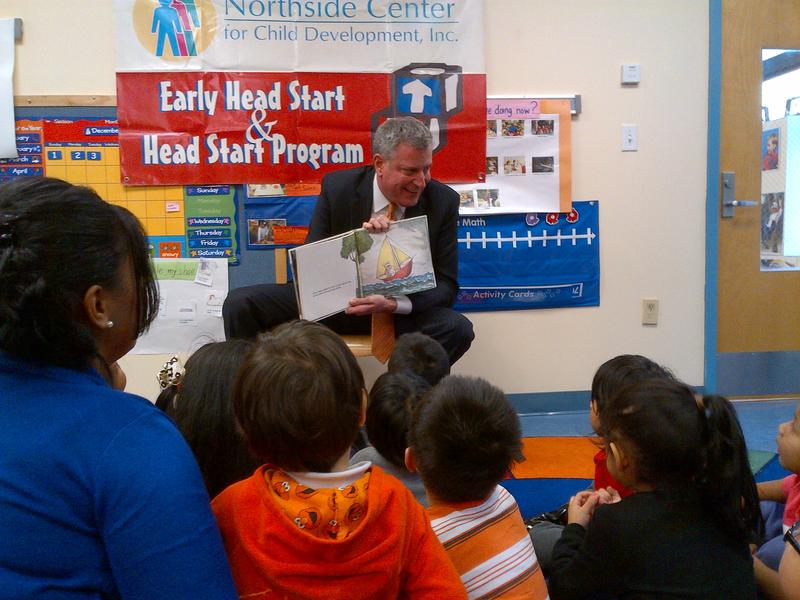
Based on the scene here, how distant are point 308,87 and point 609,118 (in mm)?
1405

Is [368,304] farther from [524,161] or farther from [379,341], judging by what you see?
[524,161]

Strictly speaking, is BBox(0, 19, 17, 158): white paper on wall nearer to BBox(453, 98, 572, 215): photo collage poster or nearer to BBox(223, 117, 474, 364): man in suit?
BBox(223, 117, 474, 364): man in suit

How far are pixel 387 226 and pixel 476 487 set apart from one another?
59.7 inches

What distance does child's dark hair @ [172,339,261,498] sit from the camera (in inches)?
44.1

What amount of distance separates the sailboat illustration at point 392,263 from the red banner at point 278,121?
767 mm

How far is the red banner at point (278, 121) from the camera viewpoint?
2.99m

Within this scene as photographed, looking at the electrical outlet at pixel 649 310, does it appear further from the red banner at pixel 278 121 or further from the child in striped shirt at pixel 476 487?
the child in striped shirt at pixel 476 487

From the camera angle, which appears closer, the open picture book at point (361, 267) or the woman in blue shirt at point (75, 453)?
the woman in blue shirt at point (75, 453)

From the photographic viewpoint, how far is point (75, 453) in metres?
0.65

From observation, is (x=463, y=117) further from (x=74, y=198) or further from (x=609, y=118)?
(x=74, y=198)

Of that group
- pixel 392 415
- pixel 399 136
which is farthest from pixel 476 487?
pixel 399 136

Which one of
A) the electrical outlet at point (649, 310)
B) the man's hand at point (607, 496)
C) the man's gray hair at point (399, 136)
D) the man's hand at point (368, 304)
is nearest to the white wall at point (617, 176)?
the electrical outlet at point (649, 310)

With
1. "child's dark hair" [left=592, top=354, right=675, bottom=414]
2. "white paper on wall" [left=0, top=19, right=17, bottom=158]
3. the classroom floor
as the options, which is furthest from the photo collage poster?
"white paper on wall" [left=0, top=19, right=17, bottom=158]

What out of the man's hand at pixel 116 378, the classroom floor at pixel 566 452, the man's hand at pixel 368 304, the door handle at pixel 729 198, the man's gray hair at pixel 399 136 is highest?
the man's gray hair at pixel 399 136
